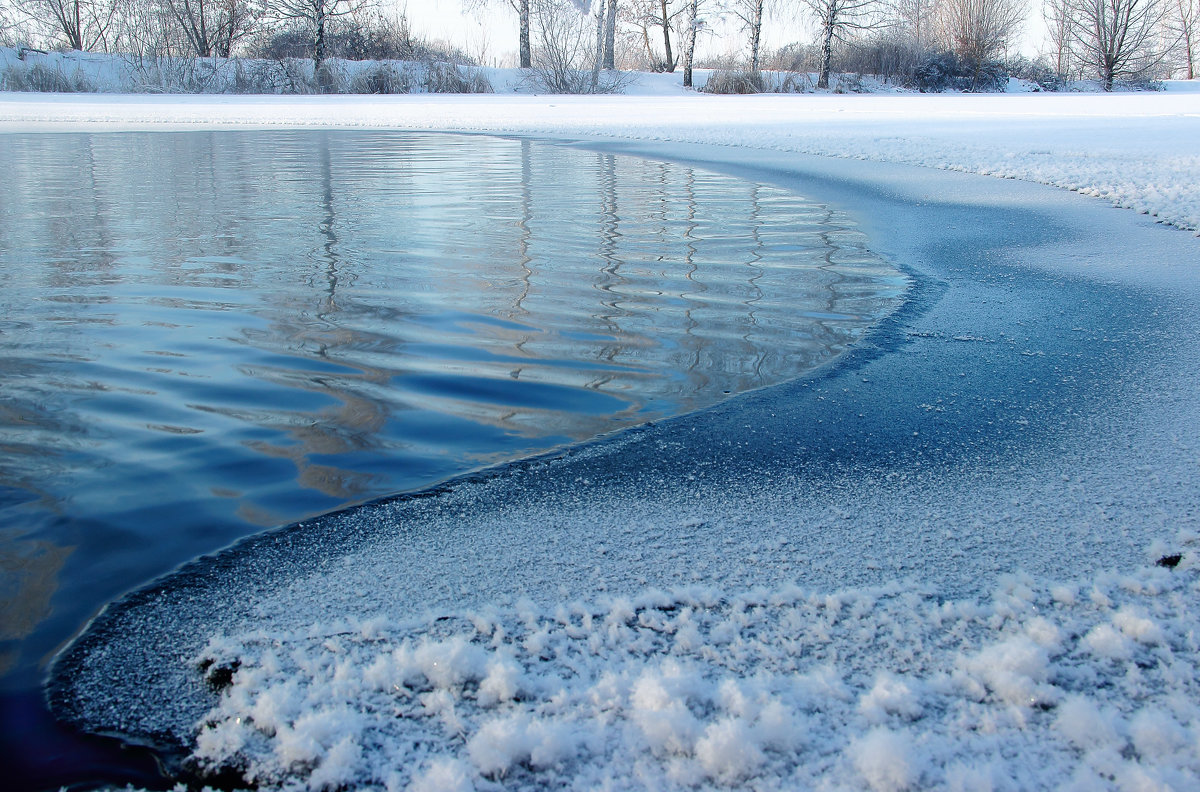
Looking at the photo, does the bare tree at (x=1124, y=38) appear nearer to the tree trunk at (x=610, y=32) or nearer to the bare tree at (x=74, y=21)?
the tree trunk at (x=610, y=32)

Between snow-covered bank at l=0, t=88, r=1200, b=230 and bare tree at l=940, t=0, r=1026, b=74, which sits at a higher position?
bare tree at l=940, t=0, r=1026, b=74

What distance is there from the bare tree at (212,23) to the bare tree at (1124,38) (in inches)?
1238

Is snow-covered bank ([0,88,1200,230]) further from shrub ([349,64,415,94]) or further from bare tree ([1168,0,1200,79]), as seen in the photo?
bare tree ([1168,0,1200,79])

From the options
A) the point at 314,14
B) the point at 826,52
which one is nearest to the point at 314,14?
the point at 314,14

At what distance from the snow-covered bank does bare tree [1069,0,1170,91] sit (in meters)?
18.0

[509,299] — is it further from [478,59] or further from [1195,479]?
[478,59]

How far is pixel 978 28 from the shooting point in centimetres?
3022

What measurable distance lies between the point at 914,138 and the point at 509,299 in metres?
8.41

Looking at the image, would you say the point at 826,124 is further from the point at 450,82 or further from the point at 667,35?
the point at 667,35

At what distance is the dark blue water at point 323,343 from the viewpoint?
1.96 metres

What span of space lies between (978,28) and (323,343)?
33069 mm

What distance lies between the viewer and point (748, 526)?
1873 mm

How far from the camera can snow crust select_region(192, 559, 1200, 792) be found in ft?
3.84

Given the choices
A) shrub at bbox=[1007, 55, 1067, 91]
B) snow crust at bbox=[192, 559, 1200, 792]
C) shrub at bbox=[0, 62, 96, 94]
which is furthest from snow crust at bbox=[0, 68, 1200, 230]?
shrub at bbox=[1007, 55, 1067, 91]
